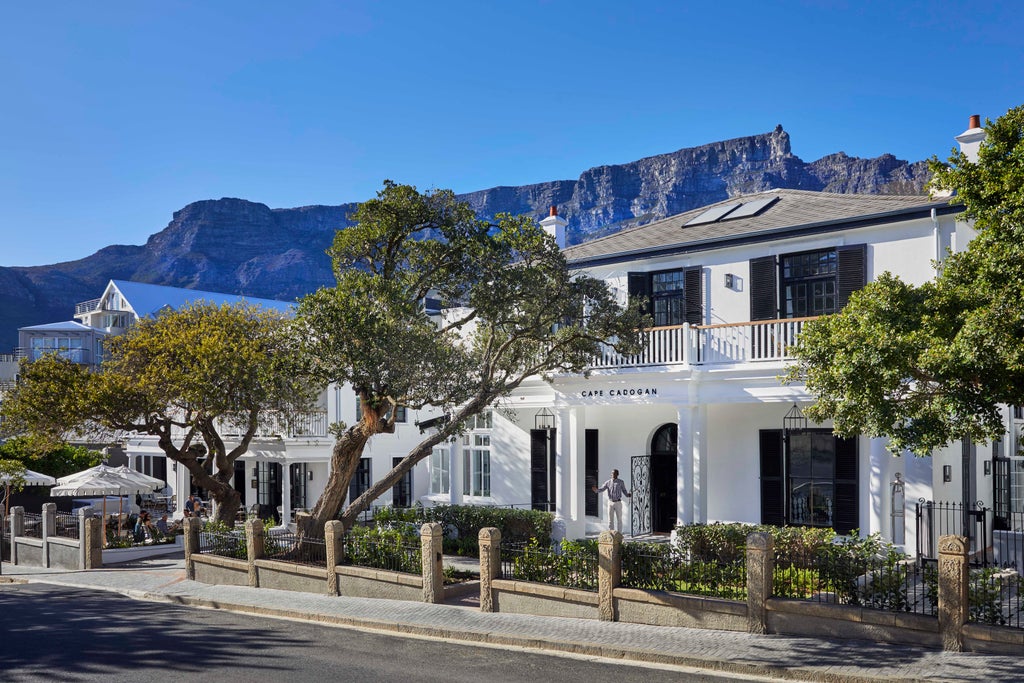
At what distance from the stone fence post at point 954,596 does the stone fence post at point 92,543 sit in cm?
1978

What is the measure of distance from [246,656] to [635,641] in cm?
516

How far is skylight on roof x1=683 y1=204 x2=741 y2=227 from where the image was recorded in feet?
74.8

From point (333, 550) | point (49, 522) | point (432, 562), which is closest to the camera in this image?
point (432, 562)

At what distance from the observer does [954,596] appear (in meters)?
11.0

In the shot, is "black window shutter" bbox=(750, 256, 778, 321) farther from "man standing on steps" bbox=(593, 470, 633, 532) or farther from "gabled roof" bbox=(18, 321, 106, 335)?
"gabled roof" bbox=(18, 321, 106, 335)

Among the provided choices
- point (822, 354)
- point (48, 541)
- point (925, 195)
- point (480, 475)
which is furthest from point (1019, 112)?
point (48, 541)

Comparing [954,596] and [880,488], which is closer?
[954,596]

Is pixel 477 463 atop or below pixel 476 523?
atop

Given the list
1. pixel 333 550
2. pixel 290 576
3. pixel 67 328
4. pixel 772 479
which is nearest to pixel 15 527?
pixel 290 576

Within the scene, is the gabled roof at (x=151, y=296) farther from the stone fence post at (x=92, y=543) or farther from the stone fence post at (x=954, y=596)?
the stone fence post at (x=954, y=596)

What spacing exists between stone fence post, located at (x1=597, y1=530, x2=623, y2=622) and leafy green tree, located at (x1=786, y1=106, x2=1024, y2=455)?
361 cm

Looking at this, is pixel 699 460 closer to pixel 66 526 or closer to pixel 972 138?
pixel 972 138

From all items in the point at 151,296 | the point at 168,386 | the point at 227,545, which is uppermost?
the point at 151,296

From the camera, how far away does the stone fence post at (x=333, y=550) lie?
17219mm
